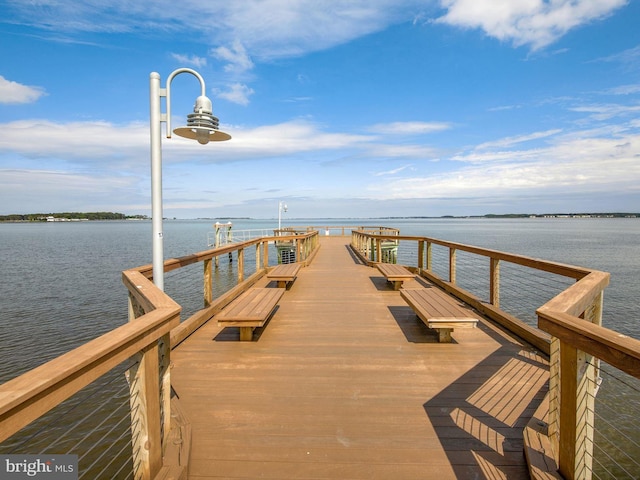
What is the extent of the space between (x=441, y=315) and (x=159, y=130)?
128 inches

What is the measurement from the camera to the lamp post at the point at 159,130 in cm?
284

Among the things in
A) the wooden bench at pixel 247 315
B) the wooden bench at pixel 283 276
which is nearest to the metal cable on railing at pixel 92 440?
the wooden bench at pixel 247 315

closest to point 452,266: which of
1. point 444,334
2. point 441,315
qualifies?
point 444,334

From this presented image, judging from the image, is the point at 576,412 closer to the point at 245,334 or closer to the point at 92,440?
the point at 245,334

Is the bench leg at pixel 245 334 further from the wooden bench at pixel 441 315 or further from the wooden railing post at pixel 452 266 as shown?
the wooden railing post at pixel 452 266

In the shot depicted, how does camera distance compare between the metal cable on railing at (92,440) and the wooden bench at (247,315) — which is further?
the wooden bench at (247,315)

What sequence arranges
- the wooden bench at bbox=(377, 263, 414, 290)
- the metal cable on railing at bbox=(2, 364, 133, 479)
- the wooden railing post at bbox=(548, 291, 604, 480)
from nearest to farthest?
the wooden railing post at bbox=(548, 291, 604, 480) < the metal cable on railing at bbox=(2, 364, 133, 479) < the wooden bench at bbox=(377, 263, 414, 290)

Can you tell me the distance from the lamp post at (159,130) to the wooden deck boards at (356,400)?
116 centimetres

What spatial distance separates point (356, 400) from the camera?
2.77 metres

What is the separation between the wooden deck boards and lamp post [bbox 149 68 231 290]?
116cm

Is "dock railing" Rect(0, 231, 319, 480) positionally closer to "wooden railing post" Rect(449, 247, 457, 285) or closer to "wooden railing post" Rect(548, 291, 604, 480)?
Answer: "wooden railing post" Rect(548, 291, 604, 480)

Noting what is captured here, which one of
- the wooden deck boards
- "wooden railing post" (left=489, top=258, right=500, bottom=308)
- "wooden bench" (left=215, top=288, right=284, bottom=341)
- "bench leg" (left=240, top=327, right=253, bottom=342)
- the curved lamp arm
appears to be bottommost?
the wooden deck boards

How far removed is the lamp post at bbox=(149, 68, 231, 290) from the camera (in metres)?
2.84

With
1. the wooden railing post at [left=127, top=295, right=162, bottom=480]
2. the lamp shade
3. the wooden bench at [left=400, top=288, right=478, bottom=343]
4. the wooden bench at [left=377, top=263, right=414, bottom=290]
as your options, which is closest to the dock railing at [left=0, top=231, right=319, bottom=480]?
the wooden railing post at [left=127, top=295, right=162, bottom=480]
